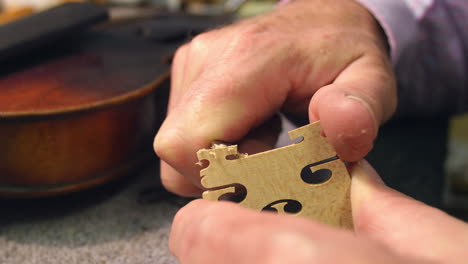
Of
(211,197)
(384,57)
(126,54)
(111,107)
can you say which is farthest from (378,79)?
(126,54)

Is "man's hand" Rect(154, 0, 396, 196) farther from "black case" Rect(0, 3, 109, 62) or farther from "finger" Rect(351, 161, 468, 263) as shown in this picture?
"black case" Rect(0, 3, 109, 62)

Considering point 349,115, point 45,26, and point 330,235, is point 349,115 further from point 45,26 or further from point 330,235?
point 45,26

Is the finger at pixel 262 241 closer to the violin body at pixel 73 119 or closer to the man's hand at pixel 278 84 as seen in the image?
the man's hand at pixel 278 84

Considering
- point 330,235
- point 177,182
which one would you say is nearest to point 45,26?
point 177,182

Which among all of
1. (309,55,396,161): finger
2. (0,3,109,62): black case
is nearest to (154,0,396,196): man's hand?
(309,55,396,161): finger

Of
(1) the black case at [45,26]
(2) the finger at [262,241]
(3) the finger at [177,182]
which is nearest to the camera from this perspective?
(2) the finger at [262,241]

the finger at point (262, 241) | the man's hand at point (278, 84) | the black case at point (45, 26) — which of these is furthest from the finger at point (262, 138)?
the black case at point (45, 26)

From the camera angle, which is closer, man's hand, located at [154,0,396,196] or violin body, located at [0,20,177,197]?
man's hand, located at [154,0,396,196]

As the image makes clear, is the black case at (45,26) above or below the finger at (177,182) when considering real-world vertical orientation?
above

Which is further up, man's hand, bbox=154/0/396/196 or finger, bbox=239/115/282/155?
man's hand, bbox=154/0/396/196
